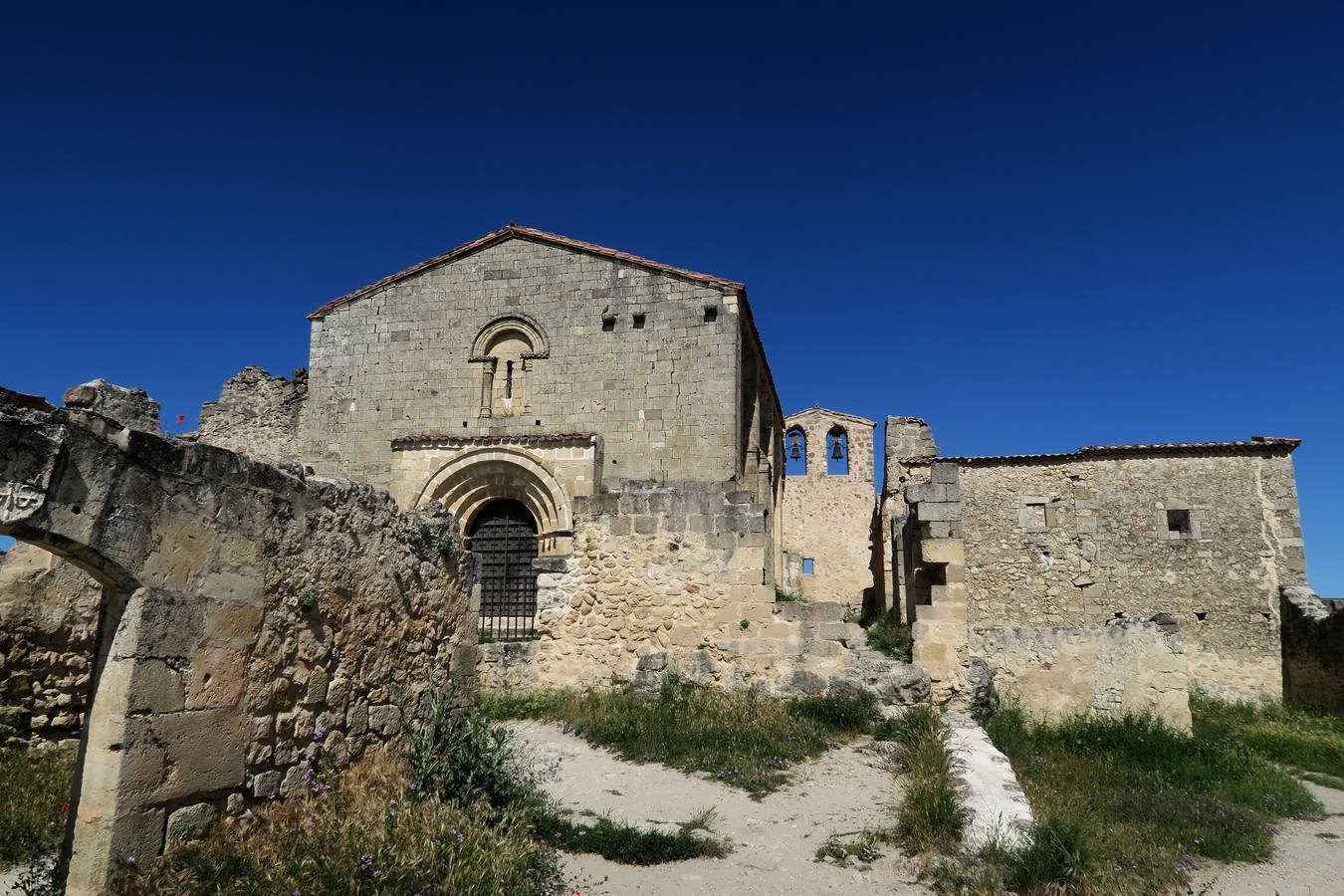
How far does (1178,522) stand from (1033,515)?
280 cm

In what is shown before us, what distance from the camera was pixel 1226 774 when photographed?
8.20 m

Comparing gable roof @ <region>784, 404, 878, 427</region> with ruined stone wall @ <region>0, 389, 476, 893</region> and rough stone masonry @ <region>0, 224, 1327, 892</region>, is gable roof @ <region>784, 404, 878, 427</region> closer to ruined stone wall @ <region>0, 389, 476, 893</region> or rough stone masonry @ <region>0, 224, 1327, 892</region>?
rough stone masonry @ <region>0, 224, 1327, 892</region>

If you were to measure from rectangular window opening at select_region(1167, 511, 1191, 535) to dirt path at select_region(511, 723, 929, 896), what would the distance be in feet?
40.4

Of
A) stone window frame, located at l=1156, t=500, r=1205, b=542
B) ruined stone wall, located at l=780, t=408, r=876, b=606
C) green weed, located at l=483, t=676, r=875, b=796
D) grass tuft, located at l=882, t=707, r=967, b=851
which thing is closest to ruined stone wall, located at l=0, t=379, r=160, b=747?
green weed, located at l=483, t=676, r=875, b=796

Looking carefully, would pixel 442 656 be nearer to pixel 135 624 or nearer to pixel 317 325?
pixel 135 624

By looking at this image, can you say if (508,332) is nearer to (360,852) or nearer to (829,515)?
(360,852)

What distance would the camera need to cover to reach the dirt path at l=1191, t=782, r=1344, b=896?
5602mm

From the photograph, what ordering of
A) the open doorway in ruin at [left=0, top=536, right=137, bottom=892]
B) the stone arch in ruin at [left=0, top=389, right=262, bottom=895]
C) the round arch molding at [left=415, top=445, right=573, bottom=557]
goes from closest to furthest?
1. the stone arch in ruin at [left=0, top=389, right=262, bottom=895]
2. the open doorway in ruin at [left=0, top=536, right=137, bottom=892]
3. the round arch molding at [left=415, top=445, right=573, bottom=557]

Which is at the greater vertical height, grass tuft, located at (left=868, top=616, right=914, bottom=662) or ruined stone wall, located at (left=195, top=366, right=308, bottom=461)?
ruined stone wall, located at (left=195, top=366, right=308, bottom=461)

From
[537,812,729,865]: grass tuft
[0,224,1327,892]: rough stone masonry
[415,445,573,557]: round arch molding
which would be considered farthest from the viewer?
[415,445,573,557]: round arch molding

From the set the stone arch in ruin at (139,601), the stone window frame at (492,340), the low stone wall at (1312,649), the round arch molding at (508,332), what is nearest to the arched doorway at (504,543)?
the stone window frame at (492,340)

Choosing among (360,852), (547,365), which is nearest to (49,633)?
(360,852)

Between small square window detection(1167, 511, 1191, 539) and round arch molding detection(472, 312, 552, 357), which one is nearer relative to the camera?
round arch molding detection(472, 312, 552, 357)

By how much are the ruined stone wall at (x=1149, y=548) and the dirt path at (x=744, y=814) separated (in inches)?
433
